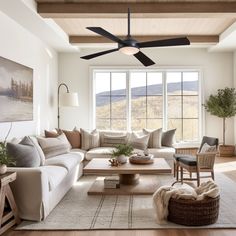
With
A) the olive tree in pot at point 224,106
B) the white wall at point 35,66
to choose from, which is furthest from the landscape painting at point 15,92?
the olive tree in pot at point 224,106

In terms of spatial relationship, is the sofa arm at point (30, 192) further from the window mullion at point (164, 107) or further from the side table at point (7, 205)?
the window mullion at point (164, 107)

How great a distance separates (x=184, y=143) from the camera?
8211 mm

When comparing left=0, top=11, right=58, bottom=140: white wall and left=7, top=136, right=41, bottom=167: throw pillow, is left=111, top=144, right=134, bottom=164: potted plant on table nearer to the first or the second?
left=7, top=136, right=41, bottom=167: throw pillow

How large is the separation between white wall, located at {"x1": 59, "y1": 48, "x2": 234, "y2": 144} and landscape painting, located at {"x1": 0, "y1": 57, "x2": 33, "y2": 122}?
2293 mm

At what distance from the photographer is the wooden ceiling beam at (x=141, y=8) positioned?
15.7 feet

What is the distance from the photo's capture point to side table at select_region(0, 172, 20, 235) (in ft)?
10.3

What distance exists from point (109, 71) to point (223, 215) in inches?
212

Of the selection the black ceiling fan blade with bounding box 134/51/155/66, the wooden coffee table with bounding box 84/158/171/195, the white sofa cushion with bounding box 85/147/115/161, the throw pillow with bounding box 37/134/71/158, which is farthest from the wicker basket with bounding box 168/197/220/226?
the white sofa cushion with bounding box 85/147/115/161

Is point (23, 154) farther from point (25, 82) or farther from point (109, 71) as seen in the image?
point (109, 71)

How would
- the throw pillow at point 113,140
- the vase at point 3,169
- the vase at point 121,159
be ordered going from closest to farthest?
the vase at point 3,169 < the vase at point 121,159 < the throw pillow at point 113,140

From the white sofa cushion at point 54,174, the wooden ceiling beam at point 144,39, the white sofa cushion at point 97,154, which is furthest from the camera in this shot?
the wooden ceiling beam at point 144,39

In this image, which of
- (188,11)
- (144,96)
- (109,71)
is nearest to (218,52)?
(144,96)

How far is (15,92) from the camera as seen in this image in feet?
17.0

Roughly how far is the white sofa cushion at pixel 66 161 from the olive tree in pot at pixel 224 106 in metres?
3.98
